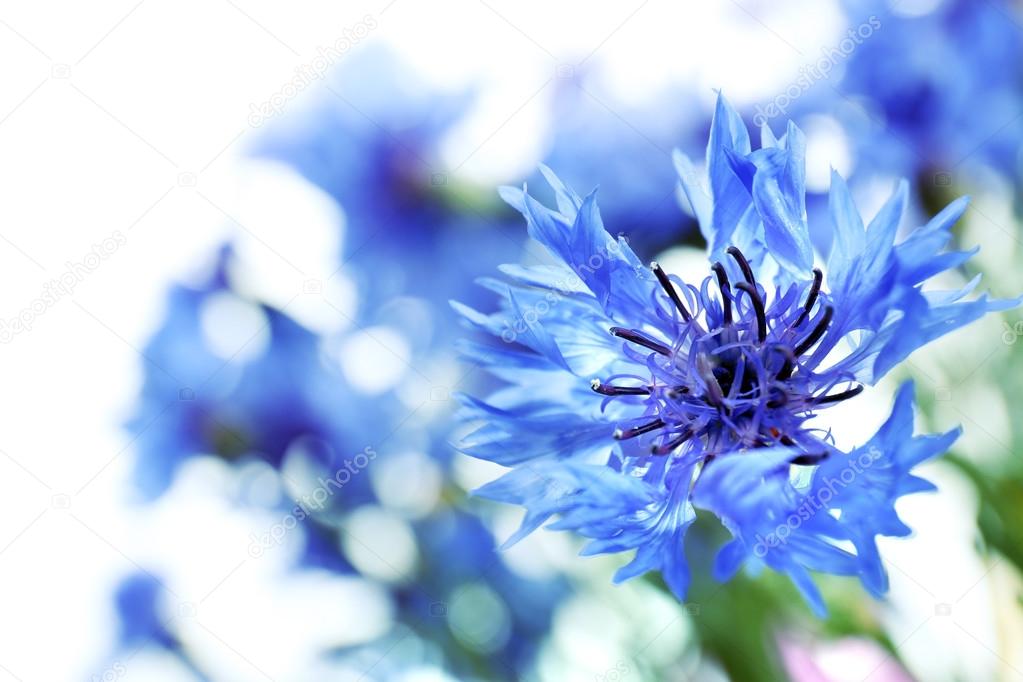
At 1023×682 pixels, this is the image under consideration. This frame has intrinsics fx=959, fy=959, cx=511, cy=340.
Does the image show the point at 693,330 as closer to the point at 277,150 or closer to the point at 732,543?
the point at 732,543

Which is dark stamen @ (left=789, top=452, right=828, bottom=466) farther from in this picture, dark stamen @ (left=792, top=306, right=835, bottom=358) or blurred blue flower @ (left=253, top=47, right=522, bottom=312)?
blurred blue flower @ (left=253, top=47, right=522, bottom=312)

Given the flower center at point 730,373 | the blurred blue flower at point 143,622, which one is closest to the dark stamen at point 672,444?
the flower center at point 730,373

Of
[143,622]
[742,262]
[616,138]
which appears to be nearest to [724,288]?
[742,262]

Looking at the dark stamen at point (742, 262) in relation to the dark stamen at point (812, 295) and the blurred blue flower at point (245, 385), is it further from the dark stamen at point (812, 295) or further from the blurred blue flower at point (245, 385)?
the blurred blue flower at point (245, 385)

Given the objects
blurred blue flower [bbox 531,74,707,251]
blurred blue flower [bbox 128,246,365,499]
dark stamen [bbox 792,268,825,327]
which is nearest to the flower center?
dark stamen [bbox 792,268,825,327]

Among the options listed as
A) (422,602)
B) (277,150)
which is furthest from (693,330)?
(277,150)

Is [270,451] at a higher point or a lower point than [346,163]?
lower

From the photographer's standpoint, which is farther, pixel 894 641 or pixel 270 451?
pixel 270 451
